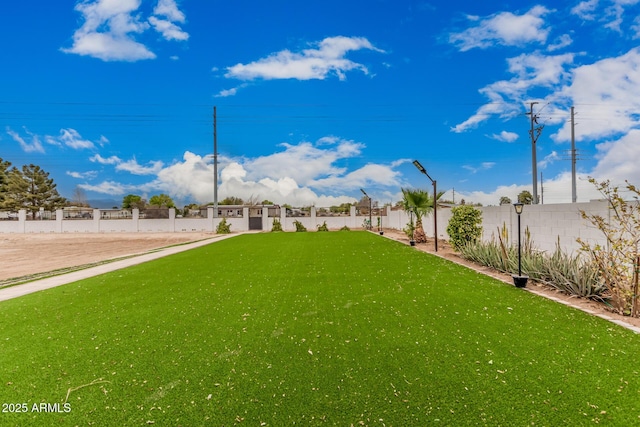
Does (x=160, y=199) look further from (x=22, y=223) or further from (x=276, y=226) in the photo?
(x=276, y=226)

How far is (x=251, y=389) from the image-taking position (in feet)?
8.89

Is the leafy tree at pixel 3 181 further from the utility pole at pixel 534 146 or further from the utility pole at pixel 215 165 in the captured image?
the utility pole at pixel 534 146

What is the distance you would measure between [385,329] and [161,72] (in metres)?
26.8

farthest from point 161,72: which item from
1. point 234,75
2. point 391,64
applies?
point 391,64

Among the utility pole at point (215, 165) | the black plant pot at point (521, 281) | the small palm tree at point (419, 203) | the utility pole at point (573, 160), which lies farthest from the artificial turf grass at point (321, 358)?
the utility pole at point (215, 165)

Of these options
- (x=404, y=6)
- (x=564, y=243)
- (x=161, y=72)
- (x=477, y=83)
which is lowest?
(x=564, y=243)

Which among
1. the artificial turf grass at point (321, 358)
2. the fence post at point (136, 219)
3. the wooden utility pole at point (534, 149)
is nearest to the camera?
the artificial turf grass at point (321, 358)

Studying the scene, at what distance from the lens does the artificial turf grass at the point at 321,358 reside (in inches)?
95.2

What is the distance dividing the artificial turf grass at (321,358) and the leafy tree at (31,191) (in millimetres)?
Answer: 54147

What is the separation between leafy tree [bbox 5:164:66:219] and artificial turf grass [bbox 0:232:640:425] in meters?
54.1

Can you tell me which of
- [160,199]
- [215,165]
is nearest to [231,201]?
[160,199]

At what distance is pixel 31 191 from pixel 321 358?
61903 mm

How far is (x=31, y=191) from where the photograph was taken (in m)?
47.8

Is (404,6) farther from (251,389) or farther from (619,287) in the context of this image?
(251,389)
